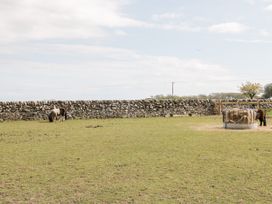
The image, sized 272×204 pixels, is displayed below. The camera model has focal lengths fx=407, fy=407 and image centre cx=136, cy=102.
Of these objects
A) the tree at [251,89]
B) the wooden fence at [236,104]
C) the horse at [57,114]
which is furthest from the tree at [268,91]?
the horse at [57,114]

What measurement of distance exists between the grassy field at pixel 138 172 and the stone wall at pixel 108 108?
61.0ft

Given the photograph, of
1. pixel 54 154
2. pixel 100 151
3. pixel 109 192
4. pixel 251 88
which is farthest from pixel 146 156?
pixel 251 88

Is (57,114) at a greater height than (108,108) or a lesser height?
lesser

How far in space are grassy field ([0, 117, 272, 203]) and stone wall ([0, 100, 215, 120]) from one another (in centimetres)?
1858

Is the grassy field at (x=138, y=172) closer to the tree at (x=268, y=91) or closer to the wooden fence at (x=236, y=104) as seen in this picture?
the wooden fence at (x=236, y=104)

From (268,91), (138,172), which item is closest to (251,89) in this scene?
(268,91)

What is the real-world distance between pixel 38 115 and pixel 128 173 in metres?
25.6

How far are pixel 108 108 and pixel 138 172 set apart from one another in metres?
26.4

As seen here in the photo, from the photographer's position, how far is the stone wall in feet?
110

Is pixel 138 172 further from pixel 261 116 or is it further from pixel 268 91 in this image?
pixel 268 91

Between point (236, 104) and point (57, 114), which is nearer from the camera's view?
point (57, 114)

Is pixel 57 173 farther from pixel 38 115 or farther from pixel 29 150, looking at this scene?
pixel 38 115

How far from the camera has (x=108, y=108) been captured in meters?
35.8

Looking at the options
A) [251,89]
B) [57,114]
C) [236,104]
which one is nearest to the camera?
[57,114]
